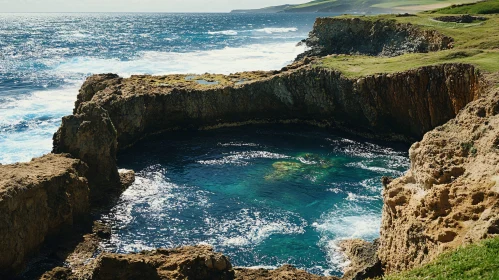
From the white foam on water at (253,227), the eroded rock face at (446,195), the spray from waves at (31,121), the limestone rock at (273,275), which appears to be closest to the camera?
the eroded rock face at (446,195)

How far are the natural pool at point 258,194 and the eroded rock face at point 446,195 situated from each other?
8419 mm

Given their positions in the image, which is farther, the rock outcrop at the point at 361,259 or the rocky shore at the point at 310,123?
the rock outcrop at the point at 361,259

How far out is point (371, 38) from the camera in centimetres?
7638

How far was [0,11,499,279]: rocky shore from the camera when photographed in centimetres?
1931

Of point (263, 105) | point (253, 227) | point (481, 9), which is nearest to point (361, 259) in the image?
point (253, 227)

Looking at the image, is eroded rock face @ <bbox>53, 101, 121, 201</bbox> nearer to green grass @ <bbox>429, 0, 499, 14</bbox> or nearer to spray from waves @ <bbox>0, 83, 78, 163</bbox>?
spray from waves @ <bbox>0, 83, 78, 163</bbox>

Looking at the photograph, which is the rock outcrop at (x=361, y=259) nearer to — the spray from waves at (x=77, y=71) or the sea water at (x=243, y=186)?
the sea water at (x=243, y=186)

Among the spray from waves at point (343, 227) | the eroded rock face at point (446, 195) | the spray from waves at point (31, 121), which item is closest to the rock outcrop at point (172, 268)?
the eroded rock face at point (446, 195)

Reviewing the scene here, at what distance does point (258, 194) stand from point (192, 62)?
66.9m

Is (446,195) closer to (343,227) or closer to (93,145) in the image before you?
(343,227)

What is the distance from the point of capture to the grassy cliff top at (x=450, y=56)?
1800 inches

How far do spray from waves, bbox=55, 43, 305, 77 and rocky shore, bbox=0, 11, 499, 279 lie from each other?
2171 centimetres

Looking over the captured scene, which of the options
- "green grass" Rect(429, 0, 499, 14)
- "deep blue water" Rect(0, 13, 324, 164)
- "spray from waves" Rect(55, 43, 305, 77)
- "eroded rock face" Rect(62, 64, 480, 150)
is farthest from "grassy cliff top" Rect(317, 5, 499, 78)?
"deep blue water" Rect(0, 13, 324, 164)

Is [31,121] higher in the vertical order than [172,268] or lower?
higher
